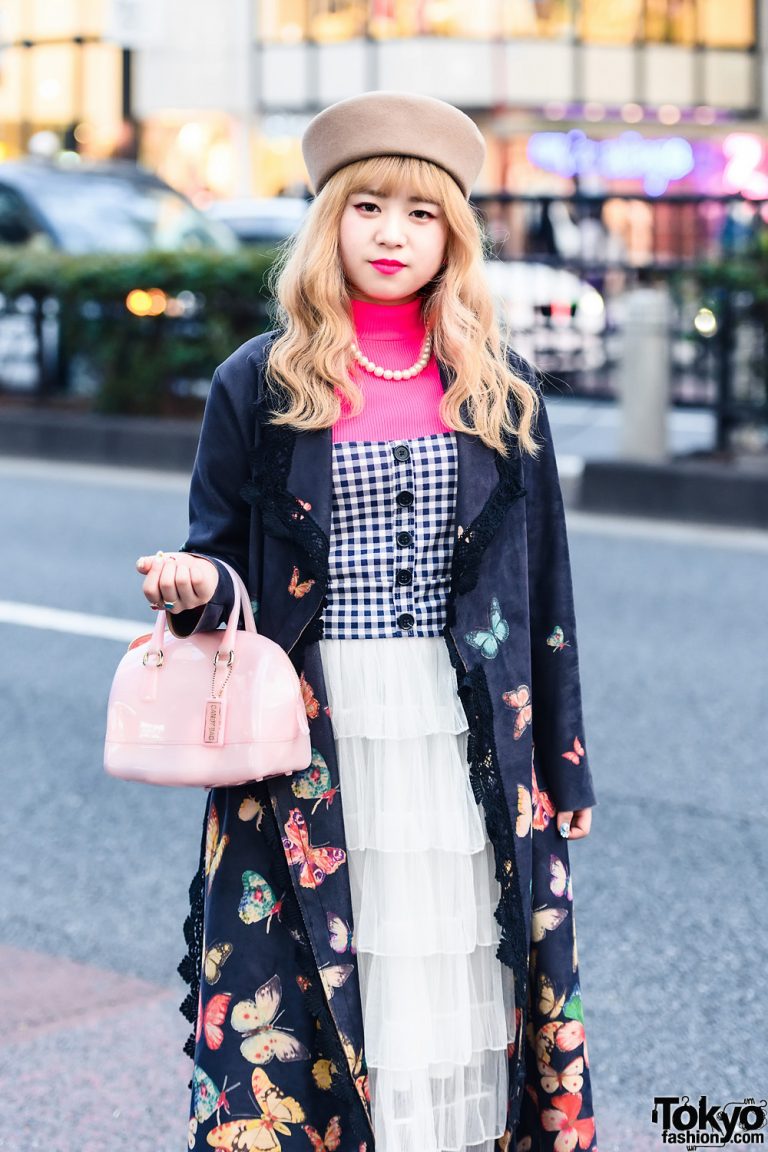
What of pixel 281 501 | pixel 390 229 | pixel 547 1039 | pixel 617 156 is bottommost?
pixel 547 1039

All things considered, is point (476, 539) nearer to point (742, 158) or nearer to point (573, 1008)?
point (573, 1008)

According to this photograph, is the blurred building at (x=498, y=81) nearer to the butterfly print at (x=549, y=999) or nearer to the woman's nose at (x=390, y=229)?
the woman's nose at (x=390, y=229)

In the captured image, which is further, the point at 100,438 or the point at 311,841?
the point at 100,438

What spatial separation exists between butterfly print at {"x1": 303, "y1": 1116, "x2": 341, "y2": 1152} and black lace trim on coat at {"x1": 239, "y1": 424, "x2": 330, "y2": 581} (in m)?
0.82

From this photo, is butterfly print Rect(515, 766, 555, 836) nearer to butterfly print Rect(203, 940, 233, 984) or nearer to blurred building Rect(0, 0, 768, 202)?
butterfly print Rect(203, 940, 233, 984)

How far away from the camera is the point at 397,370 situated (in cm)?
268

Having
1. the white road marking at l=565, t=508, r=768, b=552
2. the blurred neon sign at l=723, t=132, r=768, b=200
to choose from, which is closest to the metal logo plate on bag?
the white road marking at l=565, t=508, r=768, b=552

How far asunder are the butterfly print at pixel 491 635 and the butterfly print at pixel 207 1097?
0.74 m

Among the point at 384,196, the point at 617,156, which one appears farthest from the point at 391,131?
the point at 617,156

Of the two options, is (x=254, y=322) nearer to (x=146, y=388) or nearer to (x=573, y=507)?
(x=146, y=388)

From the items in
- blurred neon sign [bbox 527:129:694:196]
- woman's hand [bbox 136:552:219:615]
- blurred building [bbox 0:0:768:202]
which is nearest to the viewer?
woman's hand [bbox 136:552:219:615]

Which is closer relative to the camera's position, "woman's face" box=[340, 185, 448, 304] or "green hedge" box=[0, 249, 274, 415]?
"woman's face" box=[340, 185, 448, 304]

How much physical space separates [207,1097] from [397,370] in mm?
1127

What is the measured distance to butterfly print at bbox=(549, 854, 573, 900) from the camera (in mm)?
2691
